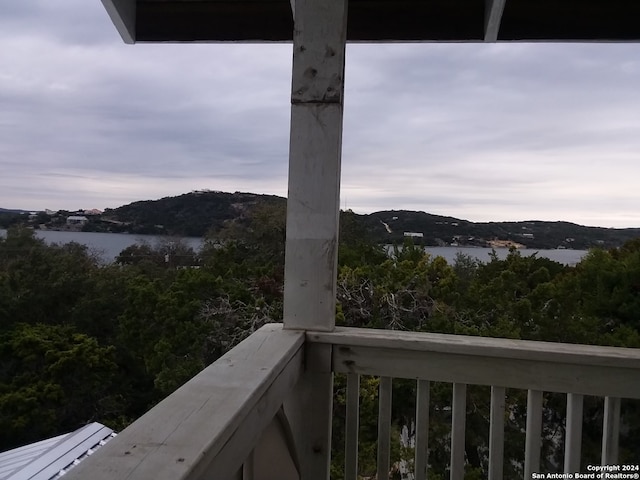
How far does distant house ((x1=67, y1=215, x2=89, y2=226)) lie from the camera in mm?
1716

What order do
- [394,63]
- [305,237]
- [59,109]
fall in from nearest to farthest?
[305,237], [59,109], [394,63]

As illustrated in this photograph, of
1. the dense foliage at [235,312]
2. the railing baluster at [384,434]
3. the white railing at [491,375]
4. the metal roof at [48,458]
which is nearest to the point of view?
the metal roof at [48,458]

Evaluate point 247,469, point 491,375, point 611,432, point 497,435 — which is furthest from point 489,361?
point 247,469

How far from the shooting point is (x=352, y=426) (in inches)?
55.1

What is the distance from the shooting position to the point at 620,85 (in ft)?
11.5

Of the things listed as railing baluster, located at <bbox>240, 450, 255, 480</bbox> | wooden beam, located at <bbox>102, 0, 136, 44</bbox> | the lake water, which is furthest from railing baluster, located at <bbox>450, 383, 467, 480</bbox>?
wooden beam, located at <bbox>102, 0, 136, 44</bbox>

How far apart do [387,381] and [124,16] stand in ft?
5.48

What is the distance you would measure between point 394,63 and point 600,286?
2.40m

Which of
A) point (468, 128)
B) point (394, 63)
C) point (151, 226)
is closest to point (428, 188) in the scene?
point (468, 128)

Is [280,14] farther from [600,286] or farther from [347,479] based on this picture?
[600,286]

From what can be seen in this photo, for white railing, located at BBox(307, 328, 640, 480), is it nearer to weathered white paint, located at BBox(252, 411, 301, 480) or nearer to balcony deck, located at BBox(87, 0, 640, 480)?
balcony deck, located at BBox(87, 0, 640, 480)

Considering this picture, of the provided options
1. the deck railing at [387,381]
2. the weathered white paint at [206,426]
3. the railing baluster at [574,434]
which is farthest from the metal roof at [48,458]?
the railing baluster at [574,434]

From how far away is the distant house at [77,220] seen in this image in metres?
1.72

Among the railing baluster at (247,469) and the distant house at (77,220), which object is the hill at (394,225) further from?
the railing baluster at (247,469)
